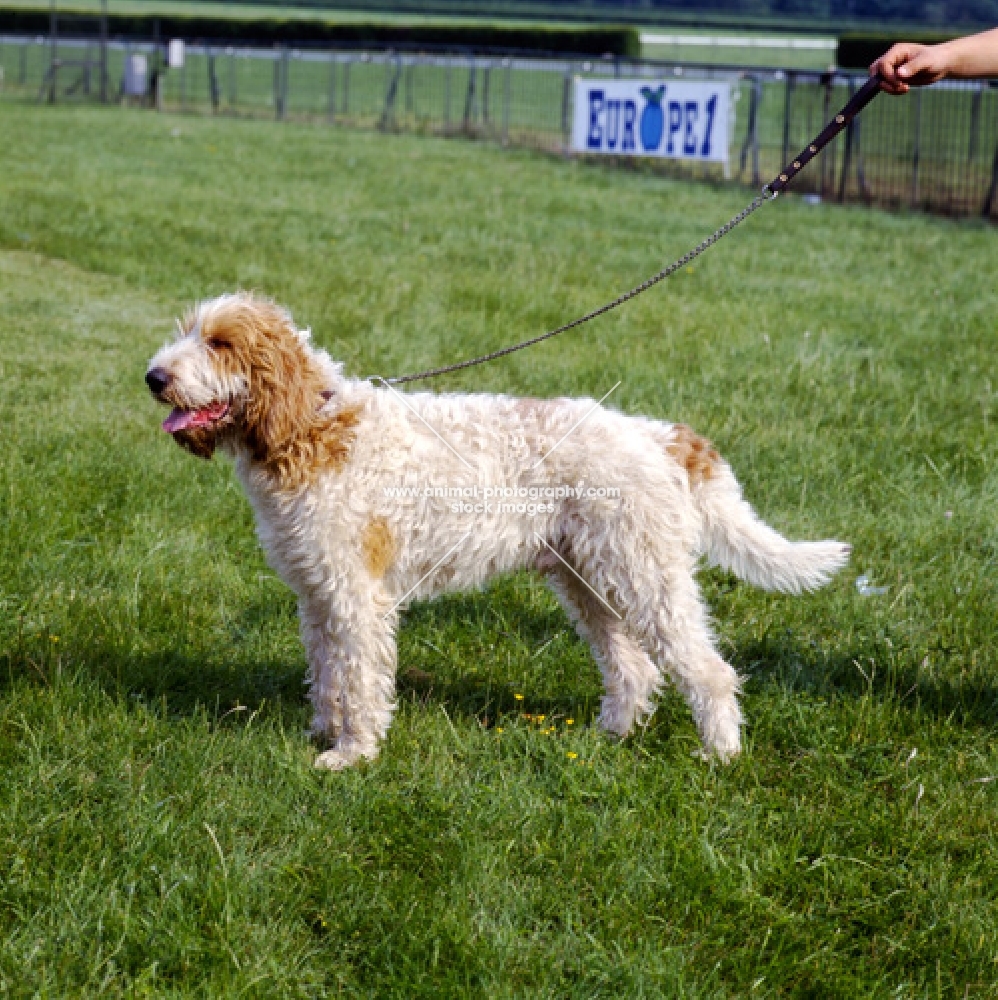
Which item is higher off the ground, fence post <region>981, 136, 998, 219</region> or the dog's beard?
fence post <region>981, 136, 998, 219</region>

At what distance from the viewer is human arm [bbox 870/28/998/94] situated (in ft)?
12.3

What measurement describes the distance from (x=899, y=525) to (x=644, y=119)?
1453 centimetres

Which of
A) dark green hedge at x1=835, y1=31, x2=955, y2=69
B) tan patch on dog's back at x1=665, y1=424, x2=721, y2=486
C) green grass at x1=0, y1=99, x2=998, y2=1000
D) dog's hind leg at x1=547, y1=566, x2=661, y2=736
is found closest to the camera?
green grass at x1=0, y1=99, x2=998, y2=1000

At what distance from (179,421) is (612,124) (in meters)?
16.8

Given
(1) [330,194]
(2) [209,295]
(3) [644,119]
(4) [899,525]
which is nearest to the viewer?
(4) [899,525]

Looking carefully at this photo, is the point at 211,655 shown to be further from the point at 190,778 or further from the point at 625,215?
the point at 625,215

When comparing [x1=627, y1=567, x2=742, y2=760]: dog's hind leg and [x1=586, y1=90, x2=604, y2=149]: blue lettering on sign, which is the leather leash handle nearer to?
[x1=627, y1=567, x2=742, y2=760]: dog's hind leg

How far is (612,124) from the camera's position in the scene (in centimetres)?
1922

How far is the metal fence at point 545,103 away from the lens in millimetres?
16427

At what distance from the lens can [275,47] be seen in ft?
98.2

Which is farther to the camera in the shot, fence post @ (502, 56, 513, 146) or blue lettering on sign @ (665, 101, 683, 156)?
fence post @ (502, 56, 513, 146)

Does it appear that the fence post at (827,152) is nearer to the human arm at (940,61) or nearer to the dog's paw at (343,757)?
the human arm at (940,61)

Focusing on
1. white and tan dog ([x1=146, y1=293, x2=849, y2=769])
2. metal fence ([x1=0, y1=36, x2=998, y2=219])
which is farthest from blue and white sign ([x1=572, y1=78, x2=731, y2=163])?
white and tan dog ([x1=146, y1=293, x2=849, y2=769])

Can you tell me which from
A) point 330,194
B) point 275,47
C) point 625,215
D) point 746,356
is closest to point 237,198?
point 330,194
